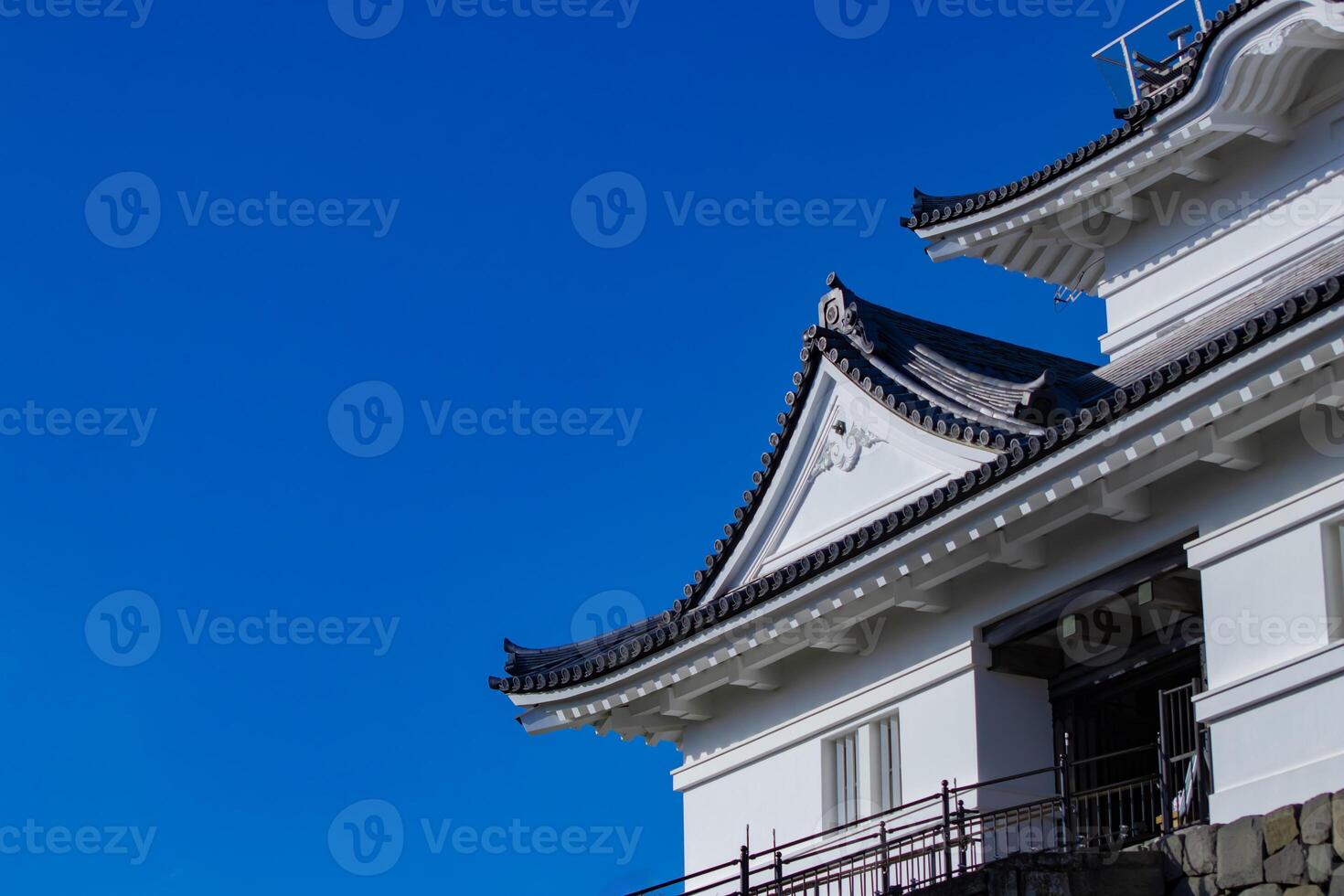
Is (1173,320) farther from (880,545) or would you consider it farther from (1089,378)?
(880,545)

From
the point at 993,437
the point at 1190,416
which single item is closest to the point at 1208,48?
the point at 993,437

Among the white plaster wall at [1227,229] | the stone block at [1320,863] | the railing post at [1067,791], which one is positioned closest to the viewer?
the stone block at [1320,863]

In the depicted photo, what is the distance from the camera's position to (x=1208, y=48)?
1788 centimetres

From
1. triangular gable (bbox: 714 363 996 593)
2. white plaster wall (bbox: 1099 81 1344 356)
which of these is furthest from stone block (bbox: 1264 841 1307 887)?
white plaster wall (bbox: 1099 81 1344 356)

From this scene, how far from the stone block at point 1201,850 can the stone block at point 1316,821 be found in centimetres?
67

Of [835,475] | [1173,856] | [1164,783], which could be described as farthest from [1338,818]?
[835,475]

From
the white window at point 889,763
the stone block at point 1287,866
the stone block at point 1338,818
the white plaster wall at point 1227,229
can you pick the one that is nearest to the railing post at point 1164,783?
the stone block at point 1287,866

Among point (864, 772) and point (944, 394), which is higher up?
point (944, 394)

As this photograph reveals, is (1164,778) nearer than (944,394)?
Yes

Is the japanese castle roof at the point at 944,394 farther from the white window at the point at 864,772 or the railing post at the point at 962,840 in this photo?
the railing post at the point at 962,840

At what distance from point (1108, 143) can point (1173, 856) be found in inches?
327

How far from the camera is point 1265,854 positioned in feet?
42.5

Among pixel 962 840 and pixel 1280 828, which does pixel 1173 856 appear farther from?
pixel 962 840

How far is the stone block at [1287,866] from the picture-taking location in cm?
1263
